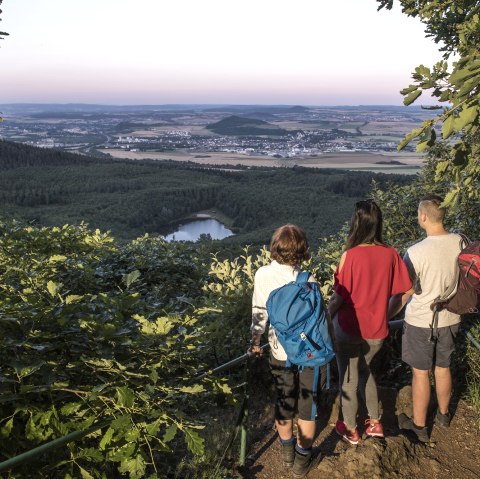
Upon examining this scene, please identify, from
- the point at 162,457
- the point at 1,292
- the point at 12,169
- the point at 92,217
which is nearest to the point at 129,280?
the point at 1,292

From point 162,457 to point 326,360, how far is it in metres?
1.38

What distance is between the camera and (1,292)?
314cm

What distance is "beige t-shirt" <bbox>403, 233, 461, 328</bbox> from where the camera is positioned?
356 cm

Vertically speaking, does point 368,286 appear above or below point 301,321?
above

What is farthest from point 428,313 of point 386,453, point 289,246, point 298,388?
point 289,246

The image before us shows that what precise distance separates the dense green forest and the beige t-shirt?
66843mm

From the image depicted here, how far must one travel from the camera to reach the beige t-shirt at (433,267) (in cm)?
356

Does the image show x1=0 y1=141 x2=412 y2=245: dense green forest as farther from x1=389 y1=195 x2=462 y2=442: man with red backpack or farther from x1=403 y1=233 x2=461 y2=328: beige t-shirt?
x1=403 y1=233 x2=461 y2=328: beige t-shirt

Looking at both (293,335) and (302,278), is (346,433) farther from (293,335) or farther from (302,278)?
(302,278)

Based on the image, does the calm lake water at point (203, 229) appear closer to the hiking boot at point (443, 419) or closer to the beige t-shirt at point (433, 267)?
the hiking boot at point (443, 419)

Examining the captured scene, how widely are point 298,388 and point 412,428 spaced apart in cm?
126

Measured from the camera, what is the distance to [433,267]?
140 inches

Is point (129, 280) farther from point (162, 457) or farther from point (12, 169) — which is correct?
point (12, 169)

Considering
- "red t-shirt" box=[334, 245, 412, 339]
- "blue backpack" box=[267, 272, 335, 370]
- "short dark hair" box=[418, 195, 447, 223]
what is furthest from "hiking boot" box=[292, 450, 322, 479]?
"short dark hair" box=[418, 195, 447, 223]
